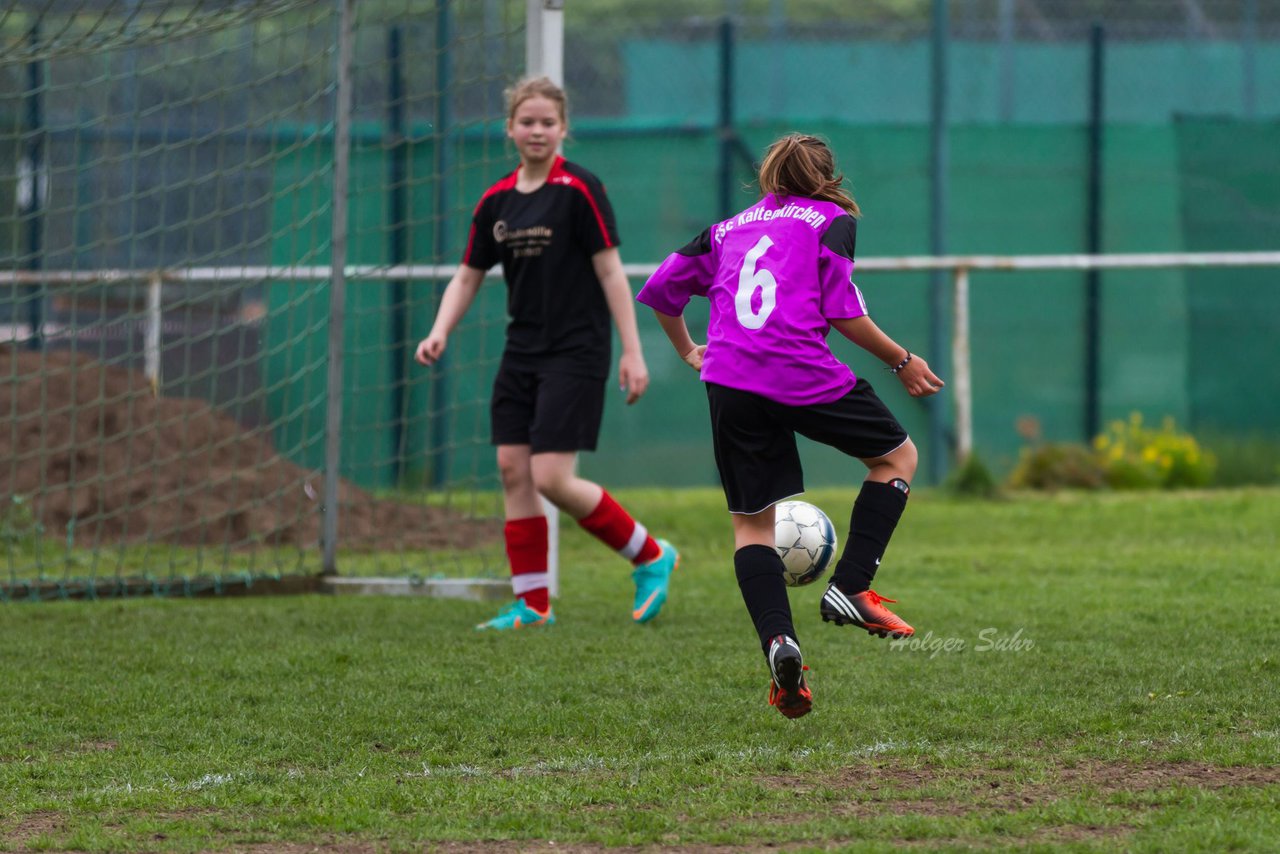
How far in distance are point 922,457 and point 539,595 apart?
500 cm

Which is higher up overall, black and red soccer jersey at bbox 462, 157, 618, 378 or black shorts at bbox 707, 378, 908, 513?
black and red soccer jersey at bbox 462, 157, 618, 378

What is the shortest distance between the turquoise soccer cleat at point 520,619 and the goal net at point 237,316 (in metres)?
1.14

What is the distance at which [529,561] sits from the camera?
5.90 meters

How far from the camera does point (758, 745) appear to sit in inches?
155

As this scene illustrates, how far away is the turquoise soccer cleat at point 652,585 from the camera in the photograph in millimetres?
5805

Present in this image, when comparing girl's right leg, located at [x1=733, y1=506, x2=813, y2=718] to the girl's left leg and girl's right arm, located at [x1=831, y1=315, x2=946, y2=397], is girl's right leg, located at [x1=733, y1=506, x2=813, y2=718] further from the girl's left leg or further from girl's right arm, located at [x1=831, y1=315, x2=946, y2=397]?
the girl's left leg

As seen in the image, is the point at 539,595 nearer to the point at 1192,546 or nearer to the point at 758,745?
the point at 758,745

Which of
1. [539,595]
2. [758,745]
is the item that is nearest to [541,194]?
[539,595]

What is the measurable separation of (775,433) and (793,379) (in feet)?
0.63

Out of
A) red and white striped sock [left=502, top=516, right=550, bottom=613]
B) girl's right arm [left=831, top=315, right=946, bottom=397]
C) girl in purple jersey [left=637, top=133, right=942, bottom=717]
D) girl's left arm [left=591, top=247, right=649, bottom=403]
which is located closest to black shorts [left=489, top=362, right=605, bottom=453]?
girl's left arm [left=591, top=247, right=649, bottom=403]

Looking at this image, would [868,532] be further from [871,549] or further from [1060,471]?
[1060,471]

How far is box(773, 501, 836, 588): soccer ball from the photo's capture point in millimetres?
4656

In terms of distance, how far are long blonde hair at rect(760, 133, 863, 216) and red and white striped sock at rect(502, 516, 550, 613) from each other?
211 cm

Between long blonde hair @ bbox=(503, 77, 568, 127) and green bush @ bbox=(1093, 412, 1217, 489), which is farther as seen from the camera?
green bush @ bbox=(1093, 412, 1217, 489)
